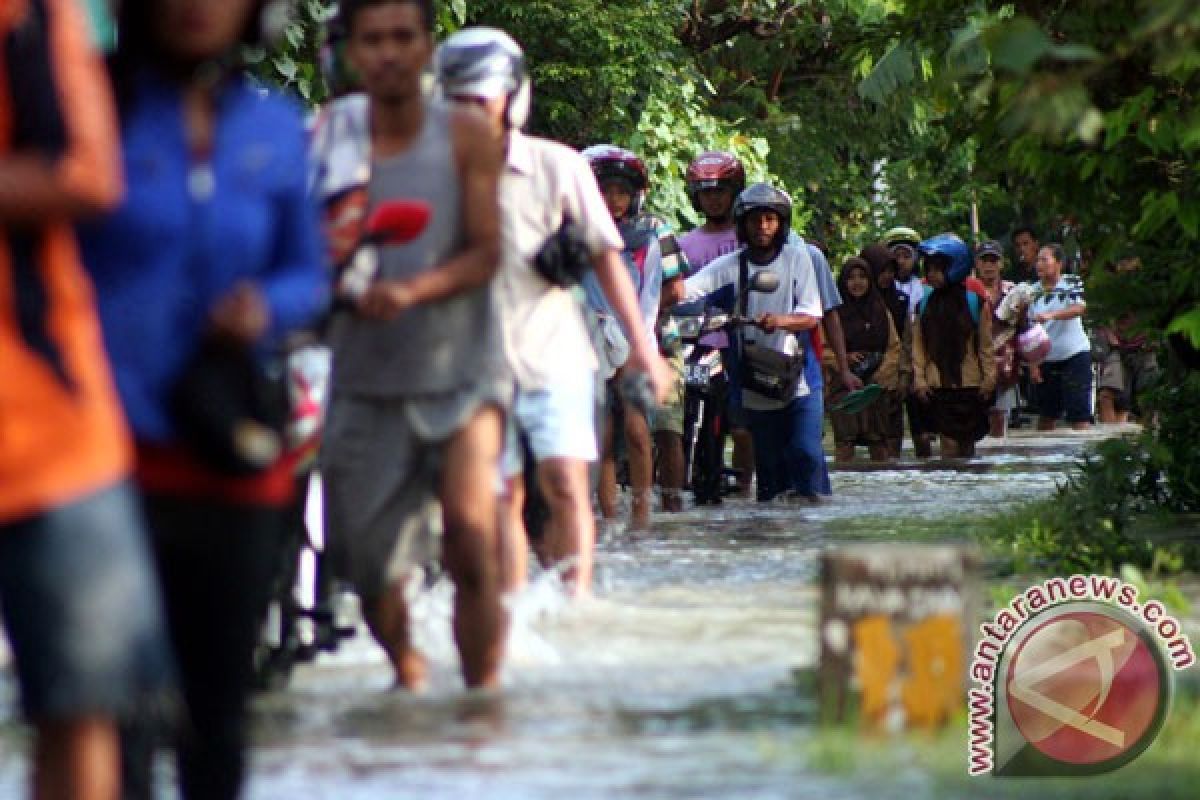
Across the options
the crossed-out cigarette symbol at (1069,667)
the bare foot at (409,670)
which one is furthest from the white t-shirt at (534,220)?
the crossed-out cigarette symbol at (1069,667)

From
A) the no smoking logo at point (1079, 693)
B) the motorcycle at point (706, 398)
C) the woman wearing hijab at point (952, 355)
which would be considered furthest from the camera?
the woman wearing hijab at point (952, 355)

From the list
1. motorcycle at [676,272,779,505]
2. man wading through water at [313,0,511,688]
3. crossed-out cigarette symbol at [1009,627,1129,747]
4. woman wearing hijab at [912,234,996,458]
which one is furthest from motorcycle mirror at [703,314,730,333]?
man wading through water at [313,0,511,688]

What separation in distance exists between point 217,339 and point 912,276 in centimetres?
2283

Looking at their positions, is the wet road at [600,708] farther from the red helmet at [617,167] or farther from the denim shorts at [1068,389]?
the denim shorts at [1068,389]

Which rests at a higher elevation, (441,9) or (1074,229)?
(441,9)

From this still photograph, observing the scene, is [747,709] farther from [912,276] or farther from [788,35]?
[788,35]

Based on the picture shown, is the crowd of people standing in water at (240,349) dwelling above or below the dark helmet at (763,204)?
below

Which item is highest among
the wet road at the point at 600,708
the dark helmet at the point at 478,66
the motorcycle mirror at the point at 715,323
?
the dark helmet at the point at 478,66

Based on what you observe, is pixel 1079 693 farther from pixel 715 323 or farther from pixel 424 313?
pixel 715 323

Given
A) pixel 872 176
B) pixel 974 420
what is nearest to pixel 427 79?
pixel 974 420

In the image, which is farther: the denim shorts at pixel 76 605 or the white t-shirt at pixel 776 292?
the white t-shirt at pixel 776 292

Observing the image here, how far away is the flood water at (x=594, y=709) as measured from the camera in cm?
691

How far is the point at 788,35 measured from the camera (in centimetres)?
3488

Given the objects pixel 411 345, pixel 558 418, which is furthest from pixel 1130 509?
pixel 411 345
